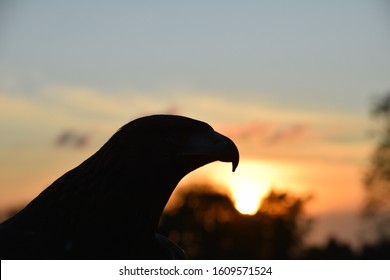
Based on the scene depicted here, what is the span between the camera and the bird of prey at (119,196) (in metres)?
8.73

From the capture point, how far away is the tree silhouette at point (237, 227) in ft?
369

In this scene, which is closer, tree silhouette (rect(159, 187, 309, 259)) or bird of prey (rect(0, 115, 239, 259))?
bird of prey (rect(0, 115, 239, 259))

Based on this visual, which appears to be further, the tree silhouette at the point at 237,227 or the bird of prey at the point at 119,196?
the tree silhouette at the point at 237,227

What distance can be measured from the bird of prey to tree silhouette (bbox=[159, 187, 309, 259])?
10126 cm

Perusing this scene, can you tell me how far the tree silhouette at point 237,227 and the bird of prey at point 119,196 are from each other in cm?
10126

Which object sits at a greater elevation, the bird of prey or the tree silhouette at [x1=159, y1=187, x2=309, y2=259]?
the tree silhouette at [x1=159, y1=187, x2=309, y2=259]

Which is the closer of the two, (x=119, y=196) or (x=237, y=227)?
(x=119, y=196)

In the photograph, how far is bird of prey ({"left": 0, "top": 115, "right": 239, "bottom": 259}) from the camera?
8.73m

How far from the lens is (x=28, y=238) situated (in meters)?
8.70

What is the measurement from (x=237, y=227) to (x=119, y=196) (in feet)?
358

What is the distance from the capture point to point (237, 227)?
117312 millimetres

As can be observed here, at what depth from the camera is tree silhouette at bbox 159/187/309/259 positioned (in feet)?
369

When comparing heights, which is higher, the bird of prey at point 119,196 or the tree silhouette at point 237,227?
the tree silhouette at point 237,227
